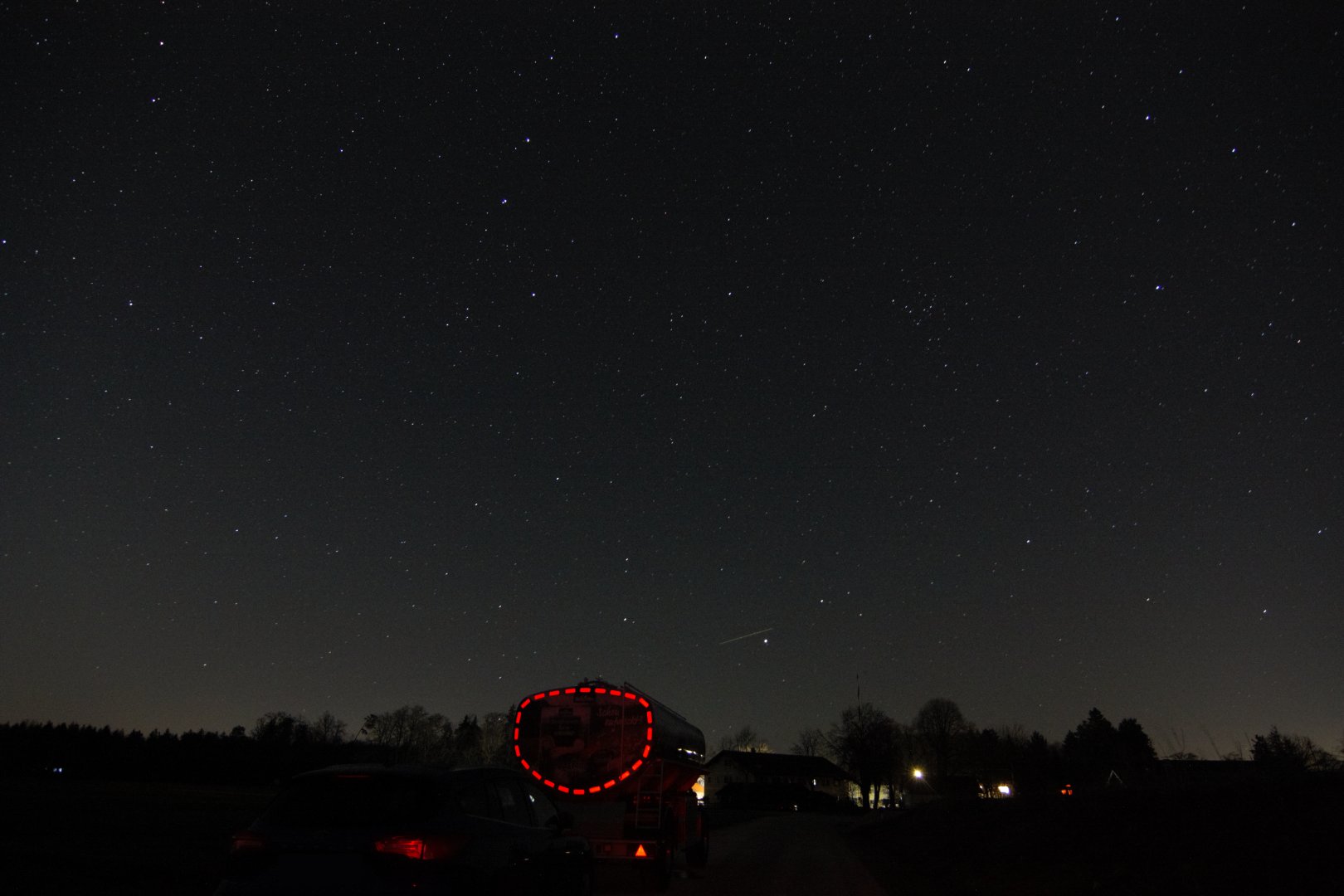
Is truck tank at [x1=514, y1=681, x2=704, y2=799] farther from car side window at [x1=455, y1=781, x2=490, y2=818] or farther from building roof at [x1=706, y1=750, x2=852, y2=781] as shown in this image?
building roof at [x1=706, y1=750, x2=852, y2=781]

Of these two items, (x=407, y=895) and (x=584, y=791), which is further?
(x=584, y=791)

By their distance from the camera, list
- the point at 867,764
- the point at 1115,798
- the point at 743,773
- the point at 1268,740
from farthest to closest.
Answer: the point at 743,773 → the point at 867,764 → the point at 1268,740 → the point at 1115,798

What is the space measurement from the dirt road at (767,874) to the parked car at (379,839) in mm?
6973

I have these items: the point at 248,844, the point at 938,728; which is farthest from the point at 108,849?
the point at 938,728

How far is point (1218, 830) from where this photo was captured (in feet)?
37.3

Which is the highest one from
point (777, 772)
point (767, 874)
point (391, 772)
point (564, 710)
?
point (777, 772)

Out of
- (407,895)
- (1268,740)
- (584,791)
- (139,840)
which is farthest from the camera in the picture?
(1268,740)

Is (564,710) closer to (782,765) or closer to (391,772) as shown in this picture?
(391,772)

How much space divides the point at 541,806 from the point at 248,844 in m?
3.11

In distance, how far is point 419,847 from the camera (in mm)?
5656

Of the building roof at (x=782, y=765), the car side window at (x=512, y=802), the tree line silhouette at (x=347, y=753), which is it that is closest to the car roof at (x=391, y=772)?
the car side window at (x=512, y=802)

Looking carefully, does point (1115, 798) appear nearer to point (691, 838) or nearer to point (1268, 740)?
point (691, 838)

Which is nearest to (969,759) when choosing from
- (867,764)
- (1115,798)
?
(867,764)

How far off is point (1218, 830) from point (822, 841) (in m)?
19.2
